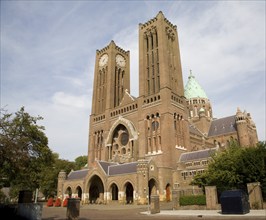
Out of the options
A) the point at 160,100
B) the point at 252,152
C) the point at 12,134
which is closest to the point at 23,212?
the point at 12,134

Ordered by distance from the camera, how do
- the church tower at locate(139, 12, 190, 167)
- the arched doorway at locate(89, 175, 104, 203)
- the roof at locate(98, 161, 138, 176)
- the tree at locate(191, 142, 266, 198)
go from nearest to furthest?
the tree at locate(191, 142, 266, 198), the roof at locate(98, 161, 138, 176), the church tower at locate(139, 12, 190, 167), the arched doorway at locate(89, 175, 104, 203)

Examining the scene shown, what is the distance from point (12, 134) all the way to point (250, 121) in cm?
6443

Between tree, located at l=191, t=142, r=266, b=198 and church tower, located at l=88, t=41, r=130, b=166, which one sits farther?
church tower, located at l=88, t=41, r=130, b=166

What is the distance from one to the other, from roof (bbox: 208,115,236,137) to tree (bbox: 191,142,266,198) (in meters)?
36.4

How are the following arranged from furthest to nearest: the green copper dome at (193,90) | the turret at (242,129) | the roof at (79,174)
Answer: the green copper dome at (193,90), the turret at (242,129), the roof at (79,174)

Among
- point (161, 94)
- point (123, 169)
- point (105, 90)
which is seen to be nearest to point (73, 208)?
point (123, 169)

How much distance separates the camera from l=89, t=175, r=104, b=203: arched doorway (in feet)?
151

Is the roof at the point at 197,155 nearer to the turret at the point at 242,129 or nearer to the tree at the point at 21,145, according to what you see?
the turret at the point at 242,129

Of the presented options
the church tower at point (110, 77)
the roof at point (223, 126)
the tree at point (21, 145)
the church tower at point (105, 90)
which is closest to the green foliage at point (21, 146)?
the tree at point (21, 145)

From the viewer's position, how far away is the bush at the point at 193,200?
25962mm

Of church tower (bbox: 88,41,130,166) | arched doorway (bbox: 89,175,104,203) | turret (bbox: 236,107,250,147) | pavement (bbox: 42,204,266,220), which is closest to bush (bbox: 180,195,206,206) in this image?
pavement (bbox: 42,204,266,220)

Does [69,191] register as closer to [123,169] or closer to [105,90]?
[123,169]

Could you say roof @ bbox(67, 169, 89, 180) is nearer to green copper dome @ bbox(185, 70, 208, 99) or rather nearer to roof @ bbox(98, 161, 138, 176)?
roof @ bbox(98, 161, 138, 176)

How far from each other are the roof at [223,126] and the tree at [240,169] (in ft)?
120
